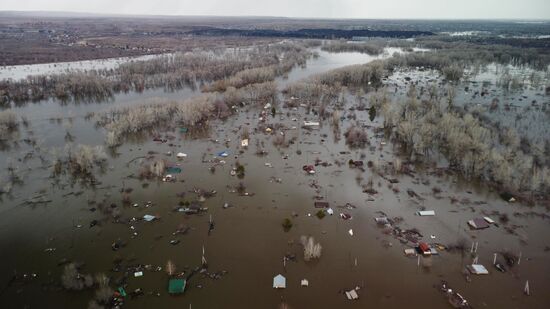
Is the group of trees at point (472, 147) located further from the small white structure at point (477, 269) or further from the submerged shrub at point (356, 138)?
the small white structure at point (477, 269)

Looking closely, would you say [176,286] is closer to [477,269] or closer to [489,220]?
[477,269]

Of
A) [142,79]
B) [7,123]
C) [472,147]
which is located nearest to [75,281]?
[7,123]

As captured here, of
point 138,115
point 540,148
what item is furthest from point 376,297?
point 138,115

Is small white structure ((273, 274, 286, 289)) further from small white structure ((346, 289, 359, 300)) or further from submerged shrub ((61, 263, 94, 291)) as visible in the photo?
submerged shrub ((61, 263, 94, 291))

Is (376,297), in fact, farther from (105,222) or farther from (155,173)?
(155,173)

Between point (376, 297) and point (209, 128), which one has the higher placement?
point (209, 128)

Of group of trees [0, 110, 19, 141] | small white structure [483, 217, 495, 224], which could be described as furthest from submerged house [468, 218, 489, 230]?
group of trees [0, 110, 19, 141]
